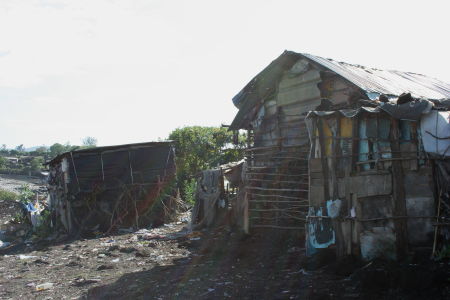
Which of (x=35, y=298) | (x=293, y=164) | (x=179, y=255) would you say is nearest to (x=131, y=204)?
(x=179, y=255)

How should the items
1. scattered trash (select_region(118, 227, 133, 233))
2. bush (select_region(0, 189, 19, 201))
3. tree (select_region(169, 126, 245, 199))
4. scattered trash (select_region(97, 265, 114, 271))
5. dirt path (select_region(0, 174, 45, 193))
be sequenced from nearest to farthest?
1. scattered trash (select_region(97, 265, 114, 271))
2. scattered trash (select_region(118, 227, 133, 233))
3. tree (select_region(169, 126, 245, 199))
4. bush (select_region(0, 189, 19, 201))
5. dirt path (select_region(0, 174, 45, 193))

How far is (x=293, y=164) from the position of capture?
8852mm

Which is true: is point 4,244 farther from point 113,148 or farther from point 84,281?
point 84,281

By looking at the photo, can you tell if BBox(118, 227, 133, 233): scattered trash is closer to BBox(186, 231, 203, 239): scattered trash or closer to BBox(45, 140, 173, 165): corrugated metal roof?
BBox(45, 140, 173, 165): corrugated metal roof

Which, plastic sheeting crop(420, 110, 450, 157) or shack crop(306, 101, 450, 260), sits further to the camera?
shack crop(306, 101, 450, 260)

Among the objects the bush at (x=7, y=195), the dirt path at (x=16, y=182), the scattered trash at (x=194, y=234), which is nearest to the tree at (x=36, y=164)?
the dirt path at (x=16, y=182)

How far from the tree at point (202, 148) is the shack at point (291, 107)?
758 cm

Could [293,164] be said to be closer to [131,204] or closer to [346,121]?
[346,121]

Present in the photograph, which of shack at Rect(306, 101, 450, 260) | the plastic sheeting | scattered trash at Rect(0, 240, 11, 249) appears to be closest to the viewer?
the plastic sheeting

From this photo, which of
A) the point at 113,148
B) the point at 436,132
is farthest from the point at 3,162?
the point at 436,132

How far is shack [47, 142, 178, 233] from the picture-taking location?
43.1 ft

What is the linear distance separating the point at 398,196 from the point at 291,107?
181 inches

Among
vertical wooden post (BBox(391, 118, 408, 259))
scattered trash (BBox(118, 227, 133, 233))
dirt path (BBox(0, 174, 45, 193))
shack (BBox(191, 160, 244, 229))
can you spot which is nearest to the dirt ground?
vertical wooden post (BBox(391, 118, 408, 259))

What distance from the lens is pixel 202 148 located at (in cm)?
1981
